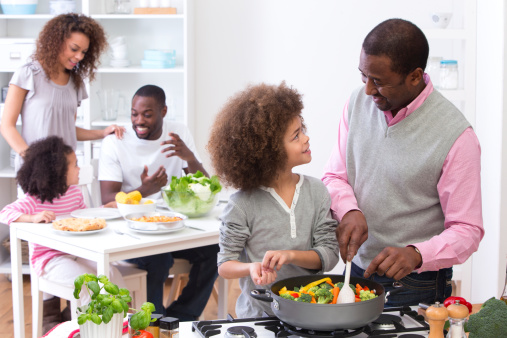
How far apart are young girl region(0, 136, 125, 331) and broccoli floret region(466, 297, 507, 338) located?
1.77m

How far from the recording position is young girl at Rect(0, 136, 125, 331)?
2.84m

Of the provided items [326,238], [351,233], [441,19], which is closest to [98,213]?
[326,238]

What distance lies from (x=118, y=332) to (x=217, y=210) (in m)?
1.71

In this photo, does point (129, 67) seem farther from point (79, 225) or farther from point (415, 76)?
point (415, 76)

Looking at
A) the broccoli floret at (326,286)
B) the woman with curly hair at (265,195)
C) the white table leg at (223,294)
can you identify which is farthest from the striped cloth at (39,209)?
the broccoli floret at (326,286)

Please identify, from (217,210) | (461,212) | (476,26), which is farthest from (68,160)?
(476,26)

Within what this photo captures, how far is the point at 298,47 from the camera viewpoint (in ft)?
15.3

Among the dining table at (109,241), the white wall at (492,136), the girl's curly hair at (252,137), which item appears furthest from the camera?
the white wall at (492,136)

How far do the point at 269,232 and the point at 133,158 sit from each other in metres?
1.87

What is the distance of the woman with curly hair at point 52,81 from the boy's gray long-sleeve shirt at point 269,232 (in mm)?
1895

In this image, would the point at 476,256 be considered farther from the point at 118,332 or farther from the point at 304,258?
the point at 118,332

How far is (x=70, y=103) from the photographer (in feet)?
12.0

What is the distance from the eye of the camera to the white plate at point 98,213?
2.89 metres

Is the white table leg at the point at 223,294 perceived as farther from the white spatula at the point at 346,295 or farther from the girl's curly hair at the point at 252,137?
the white spatula at the point at 346,295
